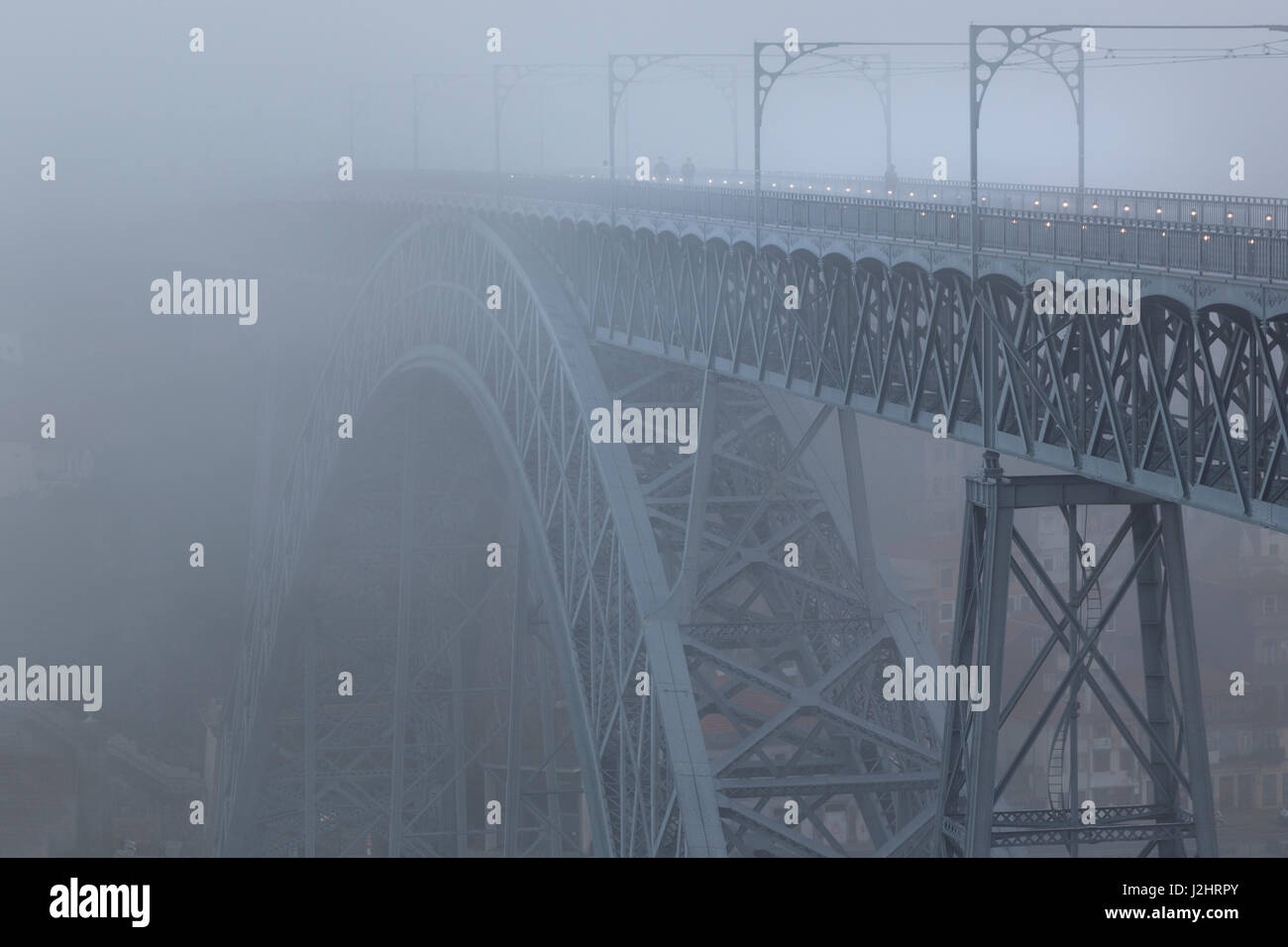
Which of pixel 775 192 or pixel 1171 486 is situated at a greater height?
pixel 775 192

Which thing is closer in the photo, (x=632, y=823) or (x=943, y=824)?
(x=943, y=824)

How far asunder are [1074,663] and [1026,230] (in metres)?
4.81

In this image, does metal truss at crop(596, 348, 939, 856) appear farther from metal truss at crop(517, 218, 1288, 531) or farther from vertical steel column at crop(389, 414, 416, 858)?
vertical steel column at crop(389, 414, 416, 858)

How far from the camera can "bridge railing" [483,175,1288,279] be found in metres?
17.2

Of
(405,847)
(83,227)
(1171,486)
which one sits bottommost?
(405,847)


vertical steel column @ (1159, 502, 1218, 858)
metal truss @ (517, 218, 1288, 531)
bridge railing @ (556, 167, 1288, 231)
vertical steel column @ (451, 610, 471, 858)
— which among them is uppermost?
bridge railing @ (556, 167, 1288, 231)

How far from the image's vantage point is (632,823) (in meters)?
32.4

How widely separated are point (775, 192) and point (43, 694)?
2756 inches

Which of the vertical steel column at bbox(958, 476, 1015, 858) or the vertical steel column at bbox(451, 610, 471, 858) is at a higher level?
the vertical steel column at bbox(958, 476, 1015, 858)

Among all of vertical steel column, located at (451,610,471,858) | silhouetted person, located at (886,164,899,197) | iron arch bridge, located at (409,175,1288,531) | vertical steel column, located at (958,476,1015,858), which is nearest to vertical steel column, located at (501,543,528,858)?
iron arch bridge, located at (409,175,1288,531)

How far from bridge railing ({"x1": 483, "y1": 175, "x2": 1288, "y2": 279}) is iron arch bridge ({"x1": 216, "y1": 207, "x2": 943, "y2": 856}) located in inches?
62.7

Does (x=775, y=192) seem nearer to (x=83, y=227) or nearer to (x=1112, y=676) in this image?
(x=1112, y=676)

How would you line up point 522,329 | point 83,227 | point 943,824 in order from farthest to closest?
1. point 83,227
2. point 522,329
3. point 943,824

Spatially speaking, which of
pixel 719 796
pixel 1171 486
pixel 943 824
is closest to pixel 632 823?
pixel 719 796
